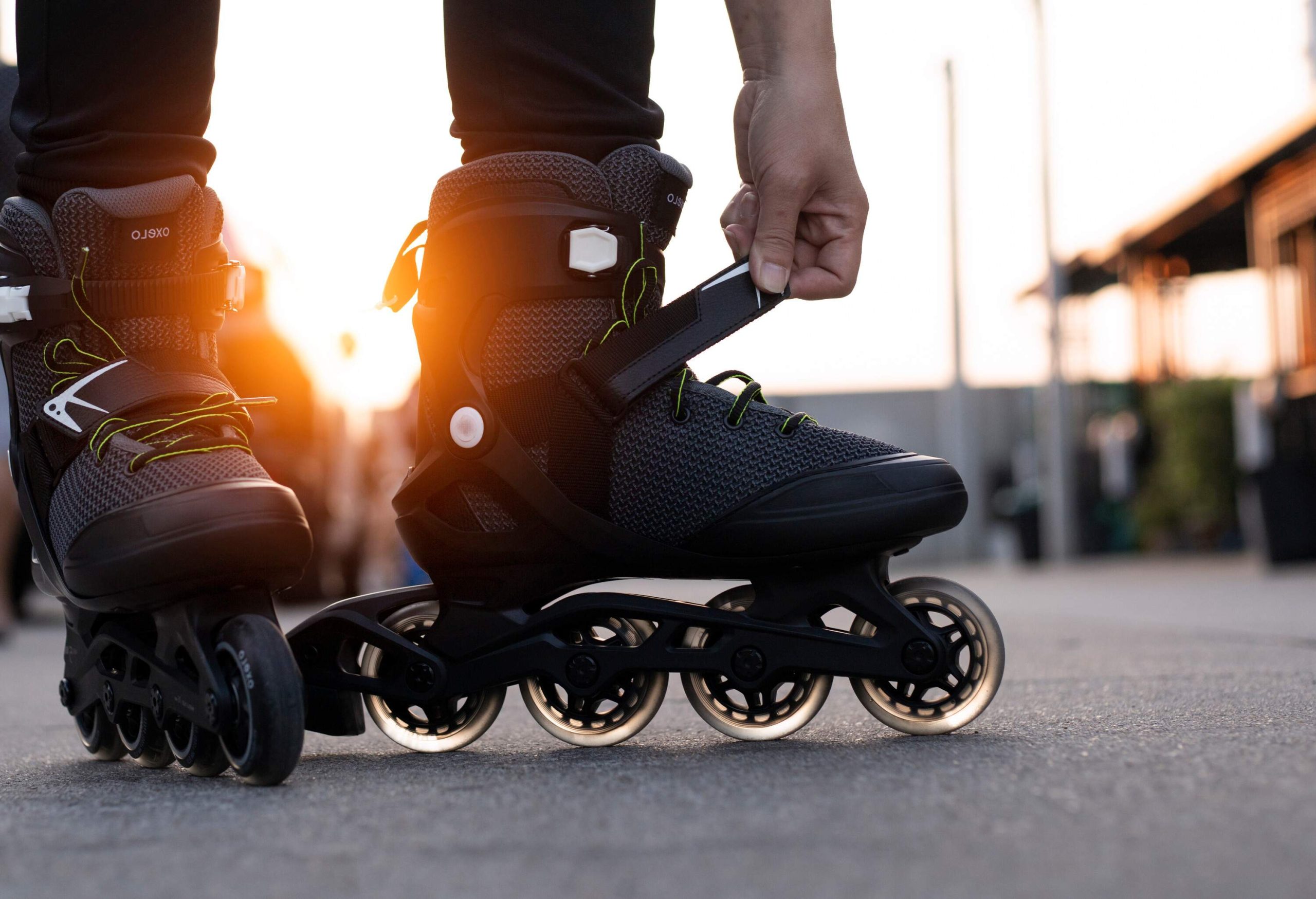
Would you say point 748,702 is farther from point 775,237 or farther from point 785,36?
point 785,36

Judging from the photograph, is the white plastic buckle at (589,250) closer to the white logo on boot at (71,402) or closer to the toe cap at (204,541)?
the toe cap at (204,541)

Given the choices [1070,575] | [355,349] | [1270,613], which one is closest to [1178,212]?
[1070,575]

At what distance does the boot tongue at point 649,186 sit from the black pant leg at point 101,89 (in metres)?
0.47

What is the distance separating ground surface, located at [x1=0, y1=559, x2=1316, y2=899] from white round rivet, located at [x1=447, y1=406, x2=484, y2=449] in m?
0.31

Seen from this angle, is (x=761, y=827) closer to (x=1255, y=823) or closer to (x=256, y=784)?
(x=1255, y=823)

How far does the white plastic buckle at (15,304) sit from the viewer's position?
1.42 metres

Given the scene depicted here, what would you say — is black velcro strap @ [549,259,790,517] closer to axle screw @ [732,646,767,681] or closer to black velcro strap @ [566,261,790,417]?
black velcro strap @ [566,261,790,417]

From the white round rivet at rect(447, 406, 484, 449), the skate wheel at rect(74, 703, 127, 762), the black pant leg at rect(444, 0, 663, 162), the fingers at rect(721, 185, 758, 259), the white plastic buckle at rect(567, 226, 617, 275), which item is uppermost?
the black pant leg at rect(444, 0, 663, 162)

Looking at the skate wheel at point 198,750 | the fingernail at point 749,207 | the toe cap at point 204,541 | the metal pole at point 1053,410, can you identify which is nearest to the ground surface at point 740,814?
the skate wheel at point 198,750

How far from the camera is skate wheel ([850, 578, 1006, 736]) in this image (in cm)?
127

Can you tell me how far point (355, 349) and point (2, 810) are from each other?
7360 mm

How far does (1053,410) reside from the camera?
12945mm

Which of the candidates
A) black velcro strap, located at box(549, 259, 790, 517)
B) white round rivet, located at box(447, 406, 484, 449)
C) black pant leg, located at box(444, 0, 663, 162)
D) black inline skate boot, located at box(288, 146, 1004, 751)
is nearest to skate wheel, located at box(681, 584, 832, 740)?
black inline skate boot, located at box(288, 146, 1004, 751)

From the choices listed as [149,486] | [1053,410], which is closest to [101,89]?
[149,486]
